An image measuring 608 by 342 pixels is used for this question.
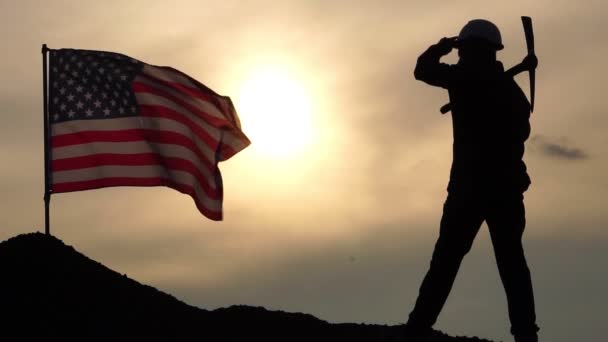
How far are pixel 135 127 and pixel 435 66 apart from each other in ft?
24.1

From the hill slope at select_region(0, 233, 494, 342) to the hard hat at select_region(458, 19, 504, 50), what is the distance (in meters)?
3.92

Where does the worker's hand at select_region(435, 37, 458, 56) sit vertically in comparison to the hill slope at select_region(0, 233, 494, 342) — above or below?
above

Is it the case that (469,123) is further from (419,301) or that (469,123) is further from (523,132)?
(419,301)

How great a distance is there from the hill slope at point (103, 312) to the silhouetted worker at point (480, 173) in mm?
1691

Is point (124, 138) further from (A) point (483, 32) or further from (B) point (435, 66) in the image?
(A) point (483, 32)

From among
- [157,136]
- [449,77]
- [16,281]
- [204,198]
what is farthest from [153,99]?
[449,77]

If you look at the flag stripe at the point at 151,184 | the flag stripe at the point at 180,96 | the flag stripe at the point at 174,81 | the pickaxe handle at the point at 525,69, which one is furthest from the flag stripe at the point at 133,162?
the pickaxe handle at the point at 525,69

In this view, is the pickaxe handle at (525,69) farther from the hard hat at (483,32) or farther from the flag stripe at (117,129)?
the flag stripe at (117,129)

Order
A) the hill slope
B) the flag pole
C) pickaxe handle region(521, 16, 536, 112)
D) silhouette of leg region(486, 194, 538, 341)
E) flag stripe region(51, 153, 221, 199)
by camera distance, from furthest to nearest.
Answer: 1. flag stripe region(51, 153, 221, 199)
2. the flag pole
3. the hill slope
4. pickaxe handle region(521, 16, 536, 112)
5. silhouette of leg region(486, 194, 538, 341)

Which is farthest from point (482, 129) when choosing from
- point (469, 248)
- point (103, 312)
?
point (103, 312)

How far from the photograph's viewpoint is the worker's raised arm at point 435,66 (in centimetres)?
1219

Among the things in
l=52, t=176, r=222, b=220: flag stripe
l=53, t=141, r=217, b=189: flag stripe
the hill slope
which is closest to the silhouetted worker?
the hill slope

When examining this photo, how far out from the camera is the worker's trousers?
12.4 metres

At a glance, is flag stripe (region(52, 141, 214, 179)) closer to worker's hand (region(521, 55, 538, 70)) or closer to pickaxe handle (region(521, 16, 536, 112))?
pickaxe handle (region(521, 16, 536, 112))
